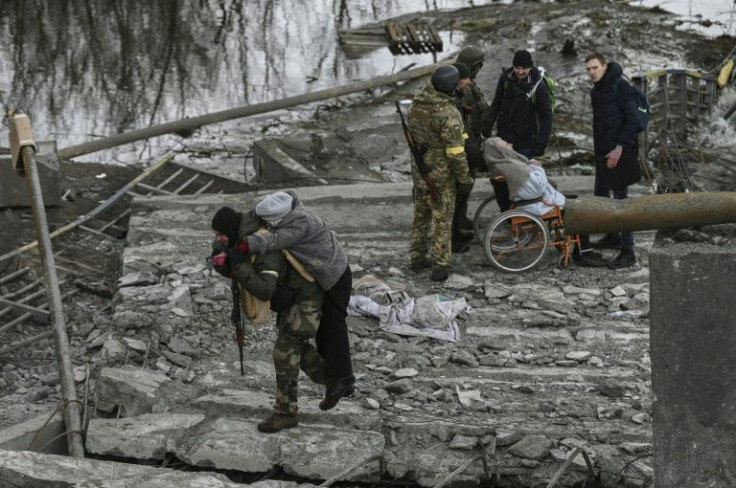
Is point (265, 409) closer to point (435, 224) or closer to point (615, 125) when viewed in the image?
point (435, 224)

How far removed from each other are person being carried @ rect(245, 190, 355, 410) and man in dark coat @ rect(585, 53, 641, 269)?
3.33 m

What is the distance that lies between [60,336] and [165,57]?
443 inches

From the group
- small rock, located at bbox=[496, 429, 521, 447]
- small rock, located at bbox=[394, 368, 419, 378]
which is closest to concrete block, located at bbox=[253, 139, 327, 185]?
small rock, located at bbox=[394, 368, 419, 378]

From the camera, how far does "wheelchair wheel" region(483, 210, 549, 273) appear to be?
9359mm

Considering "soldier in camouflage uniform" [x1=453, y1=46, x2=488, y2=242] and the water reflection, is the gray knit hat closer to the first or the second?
"soldier in camouflage uniform" [x1=453, y1=46, x2=488, y2=242]

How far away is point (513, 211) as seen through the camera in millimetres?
9297

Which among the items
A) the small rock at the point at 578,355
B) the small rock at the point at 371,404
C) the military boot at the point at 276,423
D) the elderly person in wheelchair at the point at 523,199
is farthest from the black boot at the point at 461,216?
the military boot at the point at 276,423

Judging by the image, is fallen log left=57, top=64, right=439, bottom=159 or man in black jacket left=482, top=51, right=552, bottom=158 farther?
fallen log left=57, top=64, right=439, bottom=159

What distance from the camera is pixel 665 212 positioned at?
533 cm

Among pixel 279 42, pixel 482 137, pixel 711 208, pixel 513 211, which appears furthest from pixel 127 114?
pixel 711 208

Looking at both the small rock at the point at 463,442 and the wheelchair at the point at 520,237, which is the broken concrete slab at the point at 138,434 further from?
the wheelchair at the point at 520,237

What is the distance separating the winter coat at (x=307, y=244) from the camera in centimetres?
659

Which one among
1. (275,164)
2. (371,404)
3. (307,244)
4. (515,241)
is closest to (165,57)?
(275,164)

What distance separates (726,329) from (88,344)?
18.6 ft
